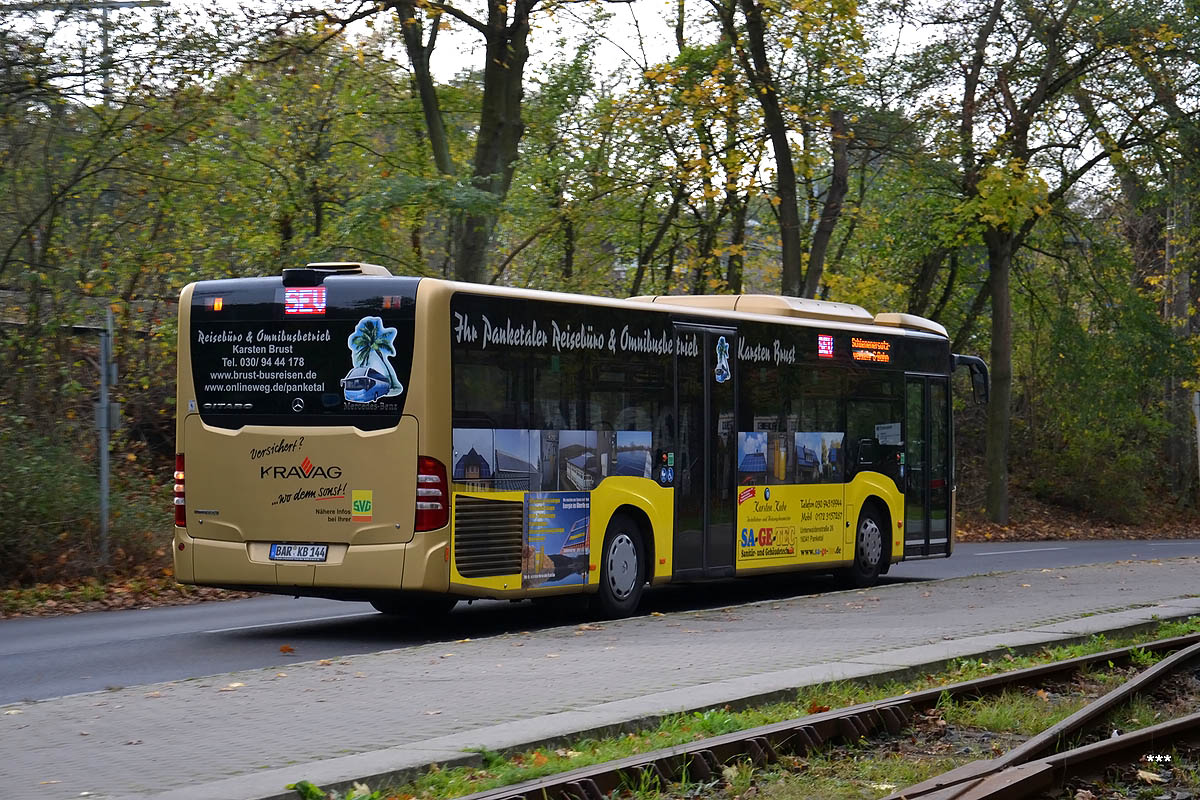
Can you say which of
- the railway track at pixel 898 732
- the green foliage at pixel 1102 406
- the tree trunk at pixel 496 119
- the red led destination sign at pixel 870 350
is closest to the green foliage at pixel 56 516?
the tree trunk at pixel 496 119

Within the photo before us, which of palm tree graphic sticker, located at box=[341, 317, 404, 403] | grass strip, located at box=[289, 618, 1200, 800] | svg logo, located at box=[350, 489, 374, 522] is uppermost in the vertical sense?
→ palm tree graphic sticker, located at box=[341, 317, 404, 403]

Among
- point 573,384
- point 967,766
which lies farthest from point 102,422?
point 967,766

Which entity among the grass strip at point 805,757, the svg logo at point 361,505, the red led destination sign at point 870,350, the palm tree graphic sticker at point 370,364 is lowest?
the grass strip at point 805,757

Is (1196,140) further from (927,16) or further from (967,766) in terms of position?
(967,766)

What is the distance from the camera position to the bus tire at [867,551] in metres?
18.2

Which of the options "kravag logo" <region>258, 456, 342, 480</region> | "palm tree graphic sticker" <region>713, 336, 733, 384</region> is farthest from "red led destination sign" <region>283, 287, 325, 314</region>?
"palm tree graphic sticker" <region>713, 336, 733, 384</region>

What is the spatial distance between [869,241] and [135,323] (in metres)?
20.4

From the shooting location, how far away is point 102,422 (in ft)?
57.3

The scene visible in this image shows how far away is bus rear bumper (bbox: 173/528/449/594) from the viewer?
12125mm

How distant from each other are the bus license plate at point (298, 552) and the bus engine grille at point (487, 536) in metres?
1.11

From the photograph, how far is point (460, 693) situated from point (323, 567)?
3.58 meters

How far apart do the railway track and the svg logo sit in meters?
4.94

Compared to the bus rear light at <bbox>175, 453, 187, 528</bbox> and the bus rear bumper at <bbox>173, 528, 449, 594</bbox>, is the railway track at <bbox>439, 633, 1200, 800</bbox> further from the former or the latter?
the bus rear light at <bbox>175, 453, 187, 528</bbox>

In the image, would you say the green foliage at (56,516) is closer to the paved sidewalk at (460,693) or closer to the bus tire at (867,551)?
the paved sidewalk at (460,693)
